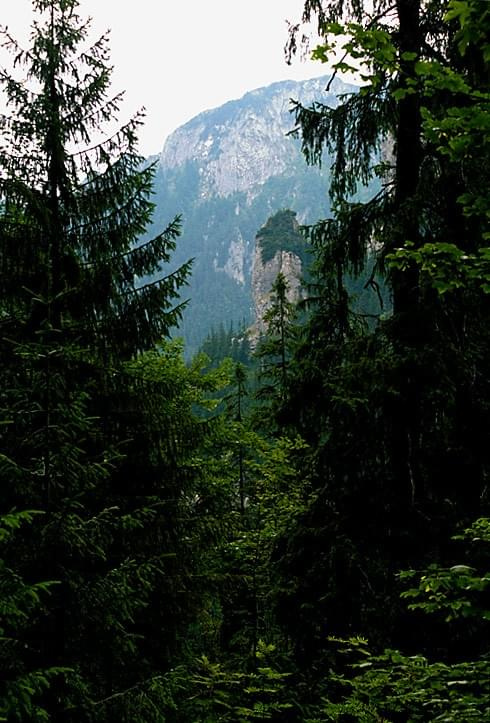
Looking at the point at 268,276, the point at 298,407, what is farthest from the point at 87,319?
the point at 268,276

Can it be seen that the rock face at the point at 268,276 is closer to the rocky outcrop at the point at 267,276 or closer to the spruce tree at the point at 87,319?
the rocky outcrop at the point at 267,276

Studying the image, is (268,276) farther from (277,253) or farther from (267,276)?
(277,253)

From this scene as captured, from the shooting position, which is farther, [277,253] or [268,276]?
[268,276]

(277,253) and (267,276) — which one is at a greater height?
(277,253)

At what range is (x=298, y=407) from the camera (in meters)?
6.15

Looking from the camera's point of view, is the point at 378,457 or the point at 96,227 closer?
the point at 378,457

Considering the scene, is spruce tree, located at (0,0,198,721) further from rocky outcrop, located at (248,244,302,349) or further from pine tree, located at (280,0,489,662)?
rocky outcrop, located at (248,244,302,349)

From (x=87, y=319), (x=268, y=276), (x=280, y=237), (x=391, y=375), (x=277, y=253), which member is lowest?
(x=391, y=375)

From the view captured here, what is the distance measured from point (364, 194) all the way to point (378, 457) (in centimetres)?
18089

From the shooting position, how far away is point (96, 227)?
664cm

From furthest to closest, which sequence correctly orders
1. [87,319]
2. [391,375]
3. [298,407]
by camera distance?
[87,319]
[298,407]
[391,375]

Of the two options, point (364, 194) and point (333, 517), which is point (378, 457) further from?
point (364, 194)

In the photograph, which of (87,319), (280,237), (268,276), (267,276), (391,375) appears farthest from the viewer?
(267,276)

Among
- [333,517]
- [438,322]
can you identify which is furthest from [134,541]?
[438,322]
